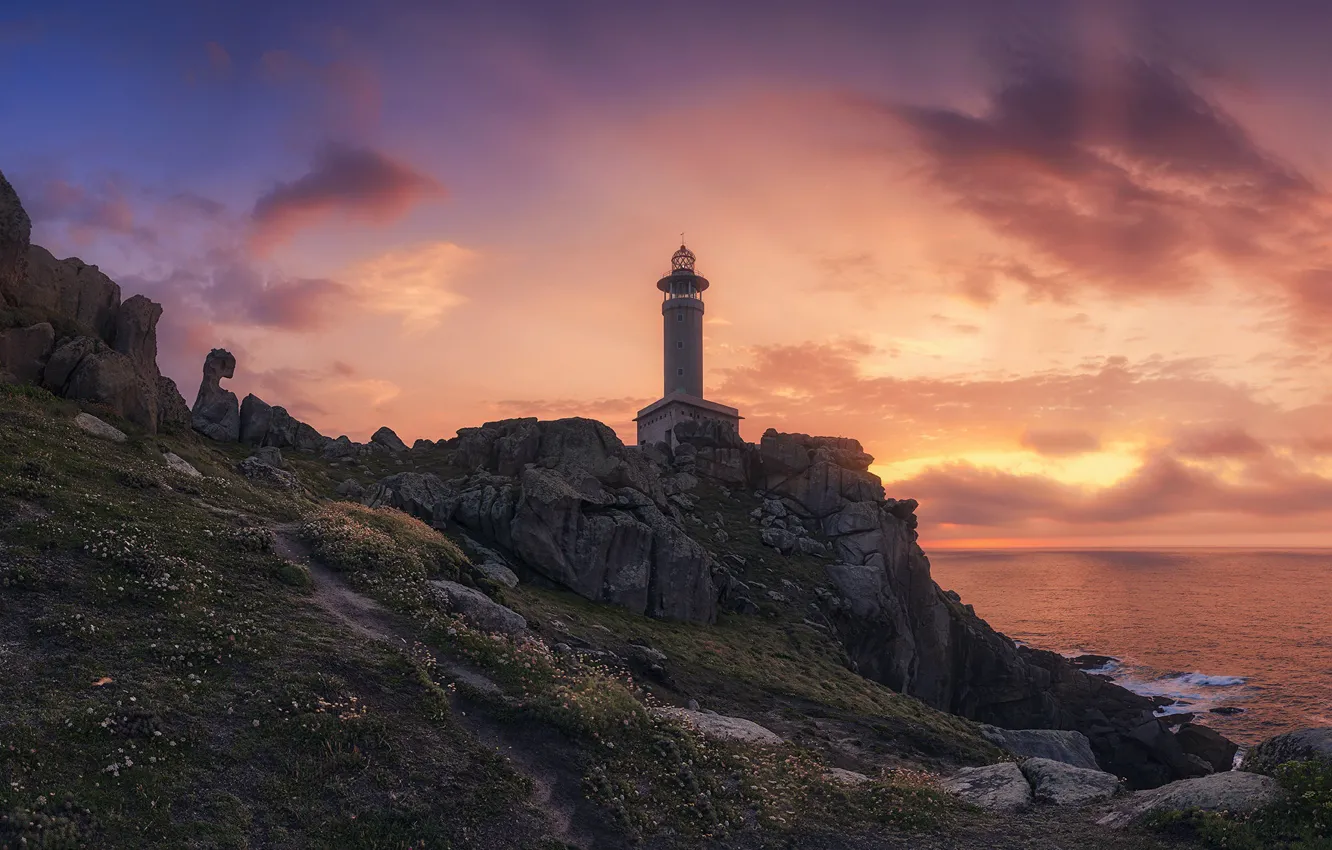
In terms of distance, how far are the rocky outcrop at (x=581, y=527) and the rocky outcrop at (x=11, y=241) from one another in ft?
73.2

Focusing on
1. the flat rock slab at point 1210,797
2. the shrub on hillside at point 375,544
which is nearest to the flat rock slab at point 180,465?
the shrub on hillside at point 375,544

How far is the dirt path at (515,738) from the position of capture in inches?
610

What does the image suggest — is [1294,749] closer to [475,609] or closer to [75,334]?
[475,609]

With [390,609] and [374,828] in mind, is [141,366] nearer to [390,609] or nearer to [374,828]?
[390,609]

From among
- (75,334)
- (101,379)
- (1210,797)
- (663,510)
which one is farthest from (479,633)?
(663,510)

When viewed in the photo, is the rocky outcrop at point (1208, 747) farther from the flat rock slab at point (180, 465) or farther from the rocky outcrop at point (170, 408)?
the rocky outcrop at point (170, 408)

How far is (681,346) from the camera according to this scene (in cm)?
12650

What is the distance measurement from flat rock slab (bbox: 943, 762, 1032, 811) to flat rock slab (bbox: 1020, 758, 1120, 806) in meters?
0.35

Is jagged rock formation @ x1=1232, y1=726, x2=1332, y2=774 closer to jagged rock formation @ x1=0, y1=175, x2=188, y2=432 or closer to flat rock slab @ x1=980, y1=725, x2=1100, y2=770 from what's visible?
flat rock slab @ x1=980, y1=725, x2=1100, y2=770

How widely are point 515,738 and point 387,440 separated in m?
72.9

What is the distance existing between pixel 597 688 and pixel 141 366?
3086 cm

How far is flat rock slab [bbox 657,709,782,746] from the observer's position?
2259 cm

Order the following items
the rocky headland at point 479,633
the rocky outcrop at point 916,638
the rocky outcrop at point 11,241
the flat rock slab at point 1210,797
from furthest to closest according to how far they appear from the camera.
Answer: the rocky outcrop at point 916,638
the rocky outcrop at point 11,241
the flat rock slab at point 1210,797
the rocky headland at point 479,633

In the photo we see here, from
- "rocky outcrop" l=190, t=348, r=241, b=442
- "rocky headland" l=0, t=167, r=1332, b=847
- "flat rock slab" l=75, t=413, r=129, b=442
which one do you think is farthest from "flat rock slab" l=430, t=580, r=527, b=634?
"rocky outcrop" l=190, t=348, r=241, b=442
